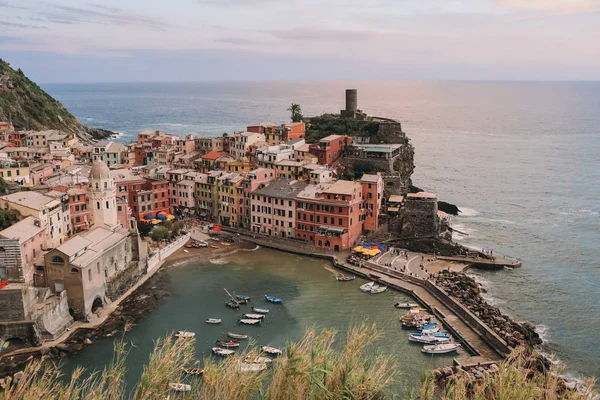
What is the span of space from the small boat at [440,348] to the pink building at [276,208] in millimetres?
26249

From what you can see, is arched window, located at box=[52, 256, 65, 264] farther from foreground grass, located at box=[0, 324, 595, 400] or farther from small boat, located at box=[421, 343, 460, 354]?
foreground grass, located at box=[0, 324, 595, 400]

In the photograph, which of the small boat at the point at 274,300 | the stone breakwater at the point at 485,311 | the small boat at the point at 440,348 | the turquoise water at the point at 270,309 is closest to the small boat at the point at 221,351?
the turquoise water at the point at 270,309

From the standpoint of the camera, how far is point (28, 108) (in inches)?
4653

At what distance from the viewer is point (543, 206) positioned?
259 ft

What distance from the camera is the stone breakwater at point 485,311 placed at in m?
39.8

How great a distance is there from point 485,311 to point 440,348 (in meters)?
7.32

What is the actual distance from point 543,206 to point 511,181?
18.0 meters

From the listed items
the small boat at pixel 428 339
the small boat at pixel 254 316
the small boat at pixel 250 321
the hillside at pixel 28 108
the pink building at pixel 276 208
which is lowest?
the small boat at pixel 428 339

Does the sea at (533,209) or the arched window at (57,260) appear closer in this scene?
the arched window at (57,260)

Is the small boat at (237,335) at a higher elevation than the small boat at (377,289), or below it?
below

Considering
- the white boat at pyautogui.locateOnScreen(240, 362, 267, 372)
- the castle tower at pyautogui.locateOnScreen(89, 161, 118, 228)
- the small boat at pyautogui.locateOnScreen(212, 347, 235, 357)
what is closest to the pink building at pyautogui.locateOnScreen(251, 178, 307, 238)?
the castle tower at pyautogui.locateOnScreen(89, 161, 118, 228)

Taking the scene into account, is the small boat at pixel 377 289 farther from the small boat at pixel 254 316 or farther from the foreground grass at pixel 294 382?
the foreground grass at pixel 294 382

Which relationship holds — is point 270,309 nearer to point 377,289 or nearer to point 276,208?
point 377,289

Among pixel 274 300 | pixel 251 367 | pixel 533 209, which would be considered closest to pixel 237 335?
pixel 274 300
